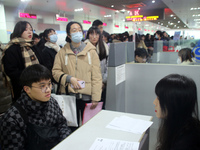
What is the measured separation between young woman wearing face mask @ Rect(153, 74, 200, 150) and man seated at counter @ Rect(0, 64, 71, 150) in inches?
34.4

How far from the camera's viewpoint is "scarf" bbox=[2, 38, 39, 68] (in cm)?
204

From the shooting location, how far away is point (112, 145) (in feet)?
3.70

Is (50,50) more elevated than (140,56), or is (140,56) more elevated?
(50,50)

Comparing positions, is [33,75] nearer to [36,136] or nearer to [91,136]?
[36,136]

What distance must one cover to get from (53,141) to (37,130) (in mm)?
182

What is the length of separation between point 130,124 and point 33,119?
0.77 m

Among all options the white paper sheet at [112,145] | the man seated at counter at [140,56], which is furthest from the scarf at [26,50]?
the man seated at counter at [140,56]

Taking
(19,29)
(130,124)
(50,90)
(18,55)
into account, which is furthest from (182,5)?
(50,90)

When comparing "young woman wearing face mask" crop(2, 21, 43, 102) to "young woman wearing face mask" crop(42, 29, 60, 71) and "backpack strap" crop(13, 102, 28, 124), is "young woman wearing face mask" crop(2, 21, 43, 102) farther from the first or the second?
"backpack strap" crop(13, 102, 28, 124)

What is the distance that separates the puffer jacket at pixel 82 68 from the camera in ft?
6.33

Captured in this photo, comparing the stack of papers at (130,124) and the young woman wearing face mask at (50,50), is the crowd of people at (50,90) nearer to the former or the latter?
the young woman wearing face mask at (50,50)

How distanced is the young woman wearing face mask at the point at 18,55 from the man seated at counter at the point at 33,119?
64 cm

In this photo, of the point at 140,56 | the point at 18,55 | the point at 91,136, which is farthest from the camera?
the point at 140,56

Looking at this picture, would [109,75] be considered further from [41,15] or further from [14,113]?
[41,15]
